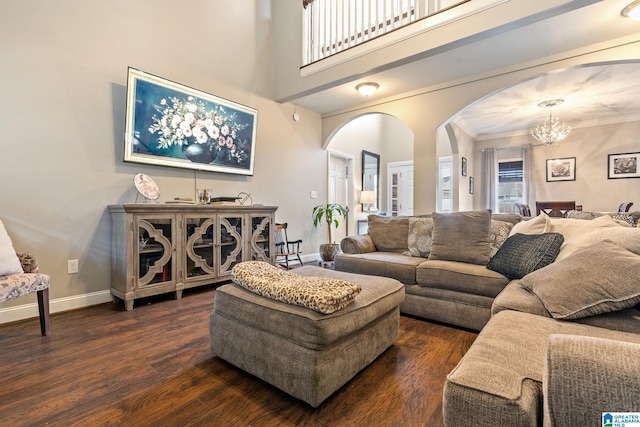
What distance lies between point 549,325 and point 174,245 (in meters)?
2.90

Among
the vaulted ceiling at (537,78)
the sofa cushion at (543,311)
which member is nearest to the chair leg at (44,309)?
the sofa cushion at (543,311)

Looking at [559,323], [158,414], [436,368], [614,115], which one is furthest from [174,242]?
[614,115]

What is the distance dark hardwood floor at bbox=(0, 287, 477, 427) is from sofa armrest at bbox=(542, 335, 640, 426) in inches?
30.8

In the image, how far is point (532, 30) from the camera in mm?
2771

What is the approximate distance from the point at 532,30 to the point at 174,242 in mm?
4006

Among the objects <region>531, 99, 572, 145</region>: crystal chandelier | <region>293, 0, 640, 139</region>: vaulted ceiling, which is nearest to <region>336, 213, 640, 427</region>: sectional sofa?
<region>293, 0, 640, 139</region>: vaulted ceiling

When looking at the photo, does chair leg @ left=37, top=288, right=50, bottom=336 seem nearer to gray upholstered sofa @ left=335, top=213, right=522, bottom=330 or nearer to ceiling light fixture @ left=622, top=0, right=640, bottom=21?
gray upholstered sofa @ left=335, top=213, right=522, bottom=330

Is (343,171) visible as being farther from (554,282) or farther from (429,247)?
(554,282)

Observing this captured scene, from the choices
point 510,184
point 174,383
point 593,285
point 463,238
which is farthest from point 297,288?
point 510,184

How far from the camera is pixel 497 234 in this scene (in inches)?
99.7

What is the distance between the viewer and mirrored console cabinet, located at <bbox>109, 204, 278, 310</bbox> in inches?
102

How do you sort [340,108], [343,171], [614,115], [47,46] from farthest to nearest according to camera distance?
[343,171] → [614,115] → [340,108] → [47,46]

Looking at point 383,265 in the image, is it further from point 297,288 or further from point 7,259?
point 7,259

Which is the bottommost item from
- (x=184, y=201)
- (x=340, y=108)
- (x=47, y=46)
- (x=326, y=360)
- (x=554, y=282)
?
(x=326, y=360)
